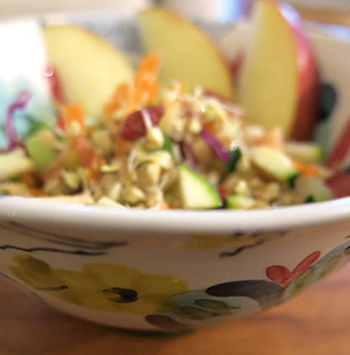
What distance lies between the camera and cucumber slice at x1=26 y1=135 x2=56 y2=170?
22.9 inches

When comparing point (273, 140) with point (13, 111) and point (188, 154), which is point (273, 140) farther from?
point (13, 111)

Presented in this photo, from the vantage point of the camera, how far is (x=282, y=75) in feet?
2.33

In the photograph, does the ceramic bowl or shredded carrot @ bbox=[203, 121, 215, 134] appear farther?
shredded carrot @ bbox=[203, 121, 215, 134]

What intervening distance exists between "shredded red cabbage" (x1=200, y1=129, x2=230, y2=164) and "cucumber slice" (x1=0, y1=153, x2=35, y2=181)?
0.87 feet

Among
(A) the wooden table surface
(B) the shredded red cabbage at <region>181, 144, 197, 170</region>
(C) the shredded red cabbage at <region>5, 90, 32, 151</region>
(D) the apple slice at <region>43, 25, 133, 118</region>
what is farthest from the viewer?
(D) the apple slice at <region>43, 25, 133, 118</region>

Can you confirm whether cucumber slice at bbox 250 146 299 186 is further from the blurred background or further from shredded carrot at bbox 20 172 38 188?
the blurred background

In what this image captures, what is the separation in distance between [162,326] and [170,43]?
24.5 inches

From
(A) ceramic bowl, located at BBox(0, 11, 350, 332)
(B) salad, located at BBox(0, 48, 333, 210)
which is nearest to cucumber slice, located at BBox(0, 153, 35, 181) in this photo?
(B) salad, located at BBox(0, 48, 333, 210)

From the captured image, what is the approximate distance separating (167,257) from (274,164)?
0.32 meters

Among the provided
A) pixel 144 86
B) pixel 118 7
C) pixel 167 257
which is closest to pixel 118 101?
pixel 144 86

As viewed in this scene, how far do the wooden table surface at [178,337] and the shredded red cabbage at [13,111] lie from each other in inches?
10.4

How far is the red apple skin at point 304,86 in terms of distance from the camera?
0.69m

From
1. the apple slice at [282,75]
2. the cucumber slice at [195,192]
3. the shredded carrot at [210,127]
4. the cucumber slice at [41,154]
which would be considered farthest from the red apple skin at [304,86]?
the cucumber slice at [41,154]

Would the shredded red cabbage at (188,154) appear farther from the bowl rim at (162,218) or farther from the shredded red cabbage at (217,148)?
the bowl rim at (162,218)
